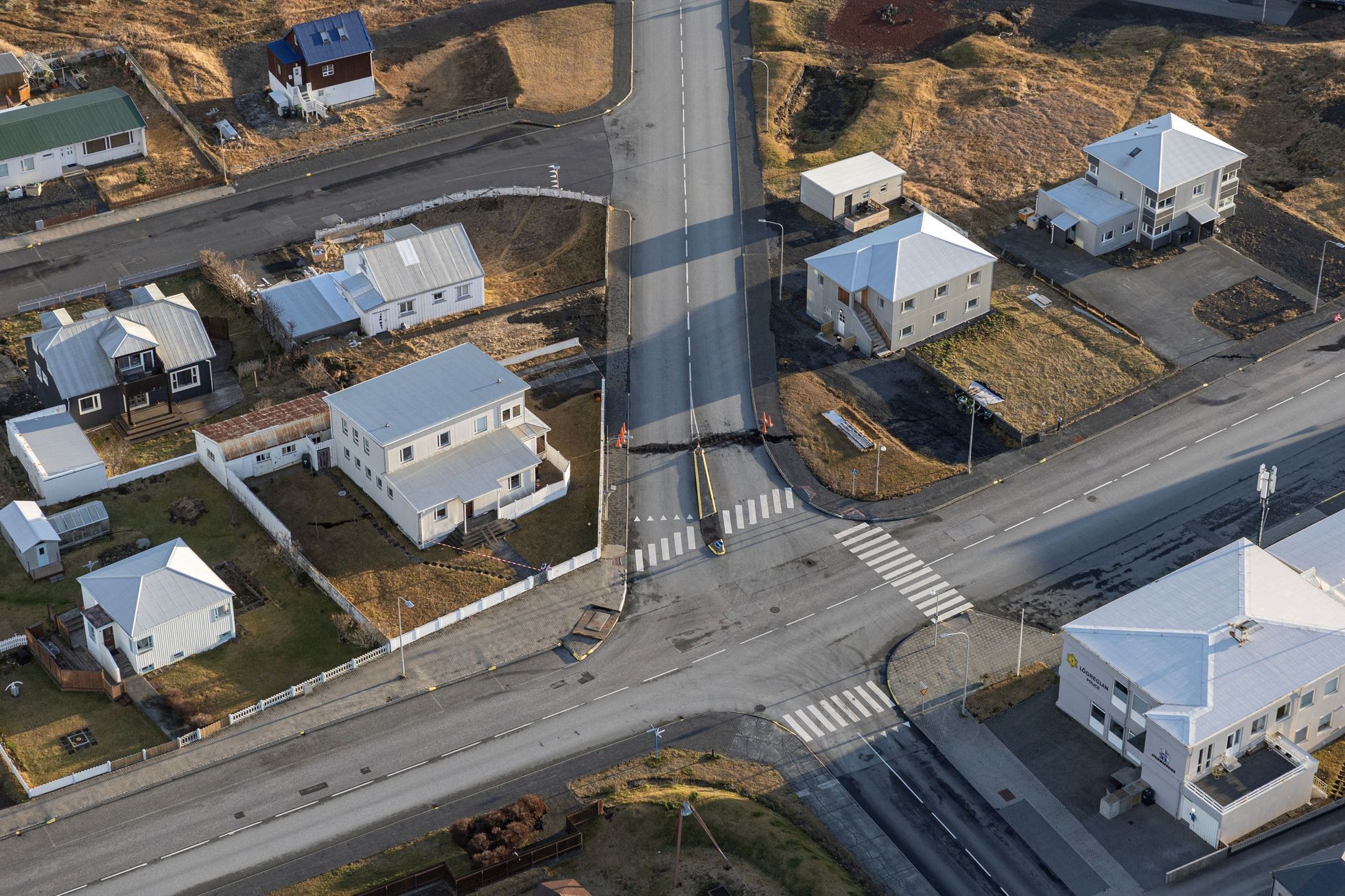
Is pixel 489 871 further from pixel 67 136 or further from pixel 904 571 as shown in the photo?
pixel 67 136

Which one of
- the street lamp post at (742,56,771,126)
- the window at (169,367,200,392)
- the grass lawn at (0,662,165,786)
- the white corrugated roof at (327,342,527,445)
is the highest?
the street lamp post at (742,56,771,126)

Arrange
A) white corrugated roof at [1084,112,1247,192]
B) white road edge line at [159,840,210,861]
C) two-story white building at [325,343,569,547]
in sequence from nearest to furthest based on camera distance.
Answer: white road edge line at [159,840,210,861] < two-story white building at [325,343,569,547] < white corrugated roof at [1084,112,1247,192]

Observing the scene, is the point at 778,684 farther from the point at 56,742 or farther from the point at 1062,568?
the point at 56,742

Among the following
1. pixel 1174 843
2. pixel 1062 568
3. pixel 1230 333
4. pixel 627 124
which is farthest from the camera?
pixel 627 124

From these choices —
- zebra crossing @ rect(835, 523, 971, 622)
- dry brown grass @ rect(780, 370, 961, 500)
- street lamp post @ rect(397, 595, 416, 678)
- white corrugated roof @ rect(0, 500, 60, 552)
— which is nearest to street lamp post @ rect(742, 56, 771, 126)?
dry brown grass @ rect(780, 370, 961, 500)

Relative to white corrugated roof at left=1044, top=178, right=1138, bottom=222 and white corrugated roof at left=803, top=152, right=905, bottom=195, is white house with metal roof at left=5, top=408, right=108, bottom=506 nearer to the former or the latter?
white corrugated roof at left=803, top=152, right=905, bottom=195

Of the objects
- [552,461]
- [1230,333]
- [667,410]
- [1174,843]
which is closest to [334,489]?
[552,461]

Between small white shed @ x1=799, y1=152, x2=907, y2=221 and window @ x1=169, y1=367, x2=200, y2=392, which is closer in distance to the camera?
window @ x1=169, y1=367, x2=200, y2=392
